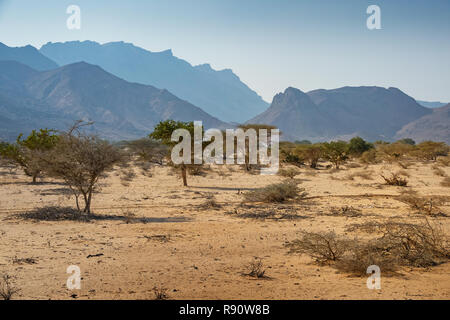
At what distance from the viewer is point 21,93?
195875mm

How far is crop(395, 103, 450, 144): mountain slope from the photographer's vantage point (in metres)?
147

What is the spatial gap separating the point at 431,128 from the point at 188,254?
7060 inches

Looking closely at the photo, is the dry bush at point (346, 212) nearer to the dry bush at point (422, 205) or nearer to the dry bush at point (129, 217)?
the dry bush at point (422, 205)

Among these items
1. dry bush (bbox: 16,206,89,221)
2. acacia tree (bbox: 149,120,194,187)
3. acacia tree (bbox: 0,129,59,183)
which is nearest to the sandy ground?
dry bush (bbox: 16,206,89,221)

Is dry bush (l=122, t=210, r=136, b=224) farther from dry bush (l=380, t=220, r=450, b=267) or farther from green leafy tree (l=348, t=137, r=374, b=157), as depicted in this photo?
green leafy tree (l=348, t=137, r=374, b=157)

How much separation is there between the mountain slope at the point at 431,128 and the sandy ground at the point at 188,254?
155m

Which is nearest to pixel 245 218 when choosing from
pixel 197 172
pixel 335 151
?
pixel 197 172

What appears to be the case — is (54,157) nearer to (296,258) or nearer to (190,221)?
(190,221)

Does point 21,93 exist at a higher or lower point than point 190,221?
higher

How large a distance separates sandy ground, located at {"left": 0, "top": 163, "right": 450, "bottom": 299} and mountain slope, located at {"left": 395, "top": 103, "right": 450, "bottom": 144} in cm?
15451

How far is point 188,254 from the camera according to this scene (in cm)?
758

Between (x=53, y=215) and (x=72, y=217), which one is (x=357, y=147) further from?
(x=53, y=215)
